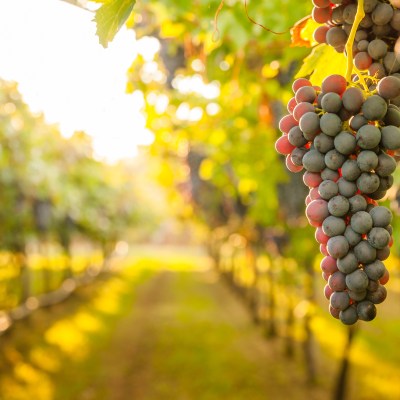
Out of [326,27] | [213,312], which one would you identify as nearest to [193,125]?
[326,27]

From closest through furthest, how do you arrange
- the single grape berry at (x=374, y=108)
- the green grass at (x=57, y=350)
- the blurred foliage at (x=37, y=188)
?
the single grape berry at (x=374, y=108)
the green grass at (x=57, y=350)
the blurred foliage at (x=37, y=188)

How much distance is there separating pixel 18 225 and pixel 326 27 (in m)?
14.7

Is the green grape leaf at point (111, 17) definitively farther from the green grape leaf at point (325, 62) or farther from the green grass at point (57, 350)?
the green grass at point (57, 350)

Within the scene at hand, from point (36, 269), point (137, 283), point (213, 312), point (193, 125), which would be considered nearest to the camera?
point (193, 125)

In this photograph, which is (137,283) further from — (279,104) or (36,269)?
(279,104)

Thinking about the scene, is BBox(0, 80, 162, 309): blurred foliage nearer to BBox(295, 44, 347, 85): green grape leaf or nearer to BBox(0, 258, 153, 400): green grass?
BBox(0, 258, 153, 400): green grass

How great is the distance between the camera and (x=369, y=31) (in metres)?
1.25

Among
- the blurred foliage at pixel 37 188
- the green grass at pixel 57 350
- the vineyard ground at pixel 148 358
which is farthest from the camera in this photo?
the blurred foliage at pixel 37 188

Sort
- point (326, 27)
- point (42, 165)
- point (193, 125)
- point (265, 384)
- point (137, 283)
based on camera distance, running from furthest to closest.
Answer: point (137, 283) < point (42, 165) < point (265, 384) < point (193, 125) < point (326, 27)

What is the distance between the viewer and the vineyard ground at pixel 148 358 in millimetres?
10453

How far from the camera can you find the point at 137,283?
1266 inches

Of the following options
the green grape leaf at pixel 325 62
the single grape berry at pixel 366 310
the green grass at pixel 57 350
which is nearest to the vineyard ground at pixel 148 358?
A: the green grass at pixel 57 350

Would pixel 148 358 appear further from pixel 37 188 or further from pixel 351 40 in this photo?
pixel 351 40

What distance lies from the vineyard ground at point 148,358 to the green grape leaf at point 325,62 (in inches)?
372
